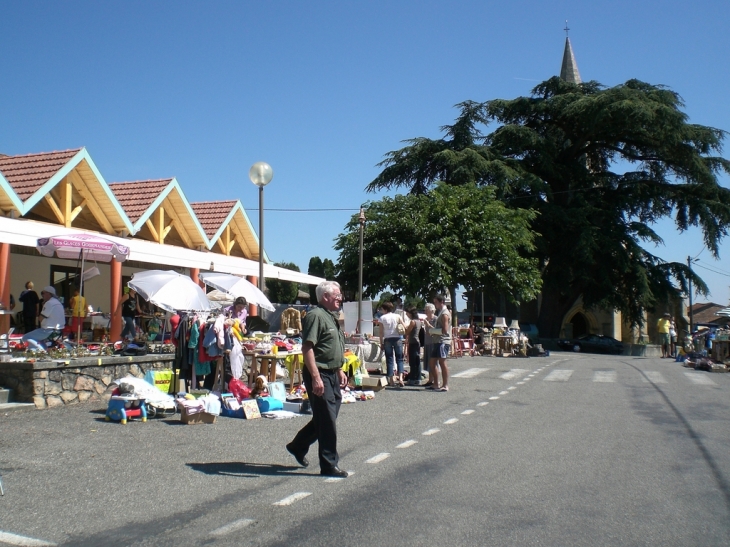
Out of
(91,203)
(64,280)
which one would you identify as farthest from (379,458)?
(64,280)

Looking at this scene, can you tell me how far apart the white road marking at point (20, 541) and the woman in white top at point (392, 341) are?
10.0 m

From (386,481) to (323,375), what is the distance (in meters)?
1.10

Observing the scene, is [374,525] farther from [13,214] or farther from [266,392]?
[13,214]

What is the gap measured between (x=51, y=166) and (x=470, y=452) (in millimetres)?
14704

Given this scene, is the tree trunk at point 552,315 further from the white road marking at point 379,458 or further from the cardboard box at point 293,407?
the white road marking at point 379,458

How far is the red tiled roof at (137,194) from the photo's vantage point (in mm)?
21880

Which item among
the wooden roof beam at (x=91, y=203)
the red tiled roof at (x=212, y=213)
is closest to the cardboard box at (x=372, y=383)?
the wooden roof beam at (x=91, y=203)

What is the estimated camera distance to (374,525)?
5133 millimetres

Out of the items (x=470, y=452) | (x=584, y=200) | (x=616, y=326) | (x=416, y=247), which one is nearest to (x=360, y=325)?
(x=416, y=247)

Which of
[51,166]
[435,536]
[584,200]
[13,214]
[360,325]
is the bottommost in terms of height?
[435,536]

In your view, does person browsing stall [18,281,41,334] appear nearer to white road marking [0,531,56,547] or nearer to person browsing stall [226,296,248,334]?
person browsing stall [226,296,248,334]

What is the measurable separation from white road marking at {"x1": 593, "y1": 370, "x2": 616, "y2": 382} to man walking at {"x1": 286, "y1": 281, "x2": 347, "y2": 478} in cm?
1155

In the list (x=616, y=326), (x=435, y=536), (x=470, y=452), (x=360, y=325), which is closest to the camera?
(x=435, y=536)

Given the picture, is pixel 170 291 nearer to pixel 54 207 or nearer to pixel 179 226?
pixel 54 207
